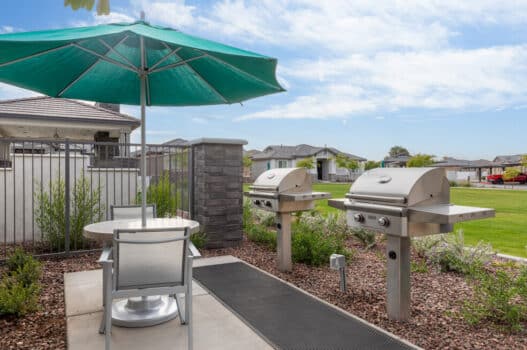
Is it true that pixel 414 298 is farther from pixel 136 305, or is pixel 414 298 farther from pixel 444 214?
pixel 136 305

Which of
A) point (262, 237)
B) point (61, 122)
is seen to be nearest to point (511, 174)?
point (262, 237)

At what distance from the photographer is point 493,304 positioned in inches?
114

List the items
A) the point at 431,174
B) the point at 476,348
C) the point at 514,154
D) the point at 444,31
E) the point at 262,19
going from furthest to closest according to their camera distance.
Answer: the point at 514,154
the point at 444,31
the point at 262,19
the point at 431,174
the point at 476,348

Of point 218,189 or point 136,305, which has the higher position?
point 218,189

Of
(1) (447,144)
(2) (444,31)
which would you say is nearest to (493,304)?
(2) (444,31)

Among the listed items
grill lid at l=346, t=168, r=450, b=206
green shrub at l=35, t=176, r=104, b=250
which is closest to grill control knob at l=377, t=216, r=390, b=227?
grill lid at l=346, t=168, r=450, b=206

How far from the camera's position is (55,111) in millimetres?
11875

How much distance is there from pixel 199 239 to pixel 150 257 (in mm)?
3162

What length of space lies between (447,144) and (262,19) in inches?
802

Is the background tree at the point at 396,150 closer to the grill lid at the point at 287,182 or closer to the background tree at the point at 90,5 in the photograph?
the grill lid at the point at 287,182

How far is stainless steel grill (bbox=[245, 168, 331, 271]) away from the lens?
4.32m

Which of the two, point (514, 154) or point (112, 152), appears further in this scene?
point (514, 154)

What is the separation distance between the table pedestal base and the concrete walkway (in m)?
0.05

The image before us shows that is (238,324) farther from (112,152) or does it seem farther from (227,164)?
(112,152)
